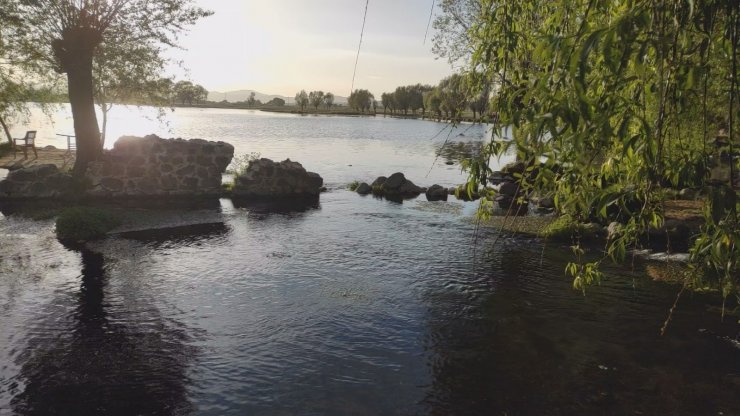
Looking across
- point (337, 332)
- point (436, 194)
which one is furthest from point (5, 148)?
point (337, 332)

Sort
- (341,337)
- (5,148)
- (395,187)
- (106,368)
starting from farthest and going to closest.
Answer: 1. (5,148)
2. (395,187)
3. (341,337)
4. (106,368)

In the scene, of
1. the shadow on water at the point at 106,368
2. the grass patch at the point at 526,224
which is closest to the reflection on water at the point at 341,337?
the shadow on water at the point at 106,368

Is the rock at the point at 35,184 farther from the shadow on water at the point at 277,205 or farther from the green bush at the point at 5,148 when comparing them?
the green bush at the point at 5,148

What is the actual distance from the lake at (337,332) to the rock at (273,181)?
9178 mm

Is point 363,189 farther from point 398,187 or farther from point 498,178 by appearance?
point 498,178

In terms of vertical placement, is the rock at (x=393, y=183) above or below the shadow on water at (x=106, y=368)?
above

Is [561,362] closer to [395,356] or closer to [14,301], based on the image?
[395,356]

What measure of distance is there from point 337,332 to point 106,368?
4.14 m

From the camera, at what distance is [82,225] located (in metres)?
16.8

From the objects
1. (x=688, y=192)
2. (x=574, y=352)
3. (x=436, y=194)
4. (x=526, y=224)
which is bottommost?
(x=574, y=352)

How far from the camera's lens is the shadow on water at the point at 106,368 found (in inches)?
288

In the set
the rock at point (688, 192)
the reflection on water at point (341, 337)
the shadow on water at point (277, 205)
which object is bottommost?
the reflection on water at point (341, 337)

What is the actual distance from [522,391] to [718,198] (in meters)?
6.03

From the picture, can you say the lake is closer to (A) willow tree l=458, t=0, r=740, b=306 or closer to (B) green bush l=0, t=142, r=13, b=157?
(A) willow tree l=458, t=0, r=740, b=306
